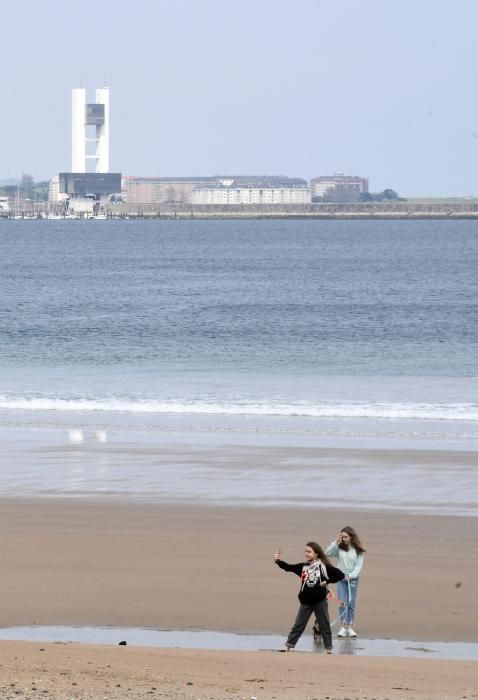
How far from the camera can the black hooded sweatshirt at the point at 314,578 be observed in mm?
10945

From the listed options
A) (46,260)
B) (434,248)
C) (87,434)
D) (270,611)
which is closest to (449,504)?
(270,611)

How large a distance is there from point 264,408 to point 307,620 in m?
17.5

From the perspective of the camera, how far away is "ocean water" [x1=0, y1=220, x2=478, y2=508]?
86.8ft

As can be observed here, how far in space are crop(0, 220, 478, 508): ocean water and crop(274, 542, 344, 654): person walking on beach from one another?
11.9 metres

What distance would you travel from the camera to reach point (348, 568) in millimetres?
11797

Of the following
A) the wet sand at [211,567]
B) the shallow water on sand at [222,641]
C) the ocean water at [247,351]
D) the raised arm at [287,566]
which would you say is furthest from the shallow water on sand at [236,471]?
the raised arm at [287,566]

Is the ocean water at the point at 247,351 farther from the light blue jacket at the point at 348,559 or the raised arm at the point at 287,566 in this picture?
the raised arm at the point at 287,566

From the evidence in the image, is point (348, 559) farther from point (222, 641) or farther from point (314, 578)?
point (222, 641)

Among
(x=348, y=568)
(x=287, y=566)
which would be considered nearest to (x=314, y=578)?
(x=287, y=566)

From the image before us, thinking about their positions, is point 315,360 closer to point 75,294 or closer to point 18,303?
point 18,303

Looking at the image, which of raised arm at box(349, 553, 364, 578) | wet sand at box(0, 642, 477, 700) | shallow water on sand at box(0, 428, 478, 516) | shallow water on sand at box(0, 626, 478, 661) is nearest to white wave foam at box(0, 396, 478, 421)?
shallow water on sand at box(0, 428, 478, 516)

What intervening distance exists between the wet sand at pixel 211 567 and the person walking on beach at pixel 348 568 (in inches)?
7.4

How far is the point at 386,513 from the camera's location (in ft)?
54.5

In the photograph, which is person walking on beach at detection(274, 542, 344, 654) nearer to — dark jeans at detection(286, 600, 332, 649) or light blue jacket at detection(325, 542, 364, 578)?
dark jeans at detection(286, 600, 332, 649)
